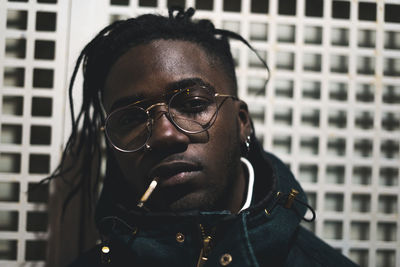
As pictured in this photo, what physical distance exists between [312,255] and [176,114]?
560 mm

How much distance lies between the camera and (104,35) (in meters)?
1.04

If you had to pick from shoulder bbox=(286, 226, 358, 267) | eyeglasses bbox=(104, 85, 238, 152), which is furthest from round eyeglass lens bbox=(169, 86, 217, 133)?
shoulder bbox=(286, 226, 358, 267)

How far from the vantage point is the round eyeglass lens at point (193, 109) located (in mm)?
814

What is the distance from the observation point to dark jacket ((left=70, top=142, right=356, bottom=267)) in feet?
2.36

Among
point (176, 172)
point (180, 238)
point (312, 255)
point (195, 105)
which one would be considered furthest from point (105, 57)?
point (312, 255)

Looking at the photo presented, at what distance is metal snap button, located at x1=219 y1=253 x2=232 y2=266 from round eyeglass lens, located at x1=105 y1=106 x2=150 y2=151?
354 mm

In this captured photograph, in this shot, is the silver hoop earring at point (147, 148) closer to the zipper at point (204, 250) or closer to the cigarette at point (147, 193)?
the cigarette at point (147, 193)

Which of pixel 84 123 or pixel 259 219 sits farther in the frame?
pixel 84 123

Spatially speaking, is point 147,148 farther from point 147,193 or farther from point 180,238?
point 180,238

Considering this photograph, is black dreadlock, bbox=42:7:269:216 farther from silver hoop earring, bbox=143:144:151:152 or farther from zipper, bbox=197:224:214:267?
zipper, bbox=197:224:214:267

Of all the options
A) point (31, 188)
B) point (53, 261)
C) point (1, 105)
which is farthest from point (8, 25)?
point (53, 261)

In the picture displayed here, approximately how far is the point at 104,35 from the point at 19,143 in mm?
499

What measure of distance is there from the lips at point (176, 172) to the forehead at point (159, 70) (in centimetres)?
20

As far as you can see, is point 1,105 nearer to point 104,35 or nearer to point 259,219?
point 104,35
